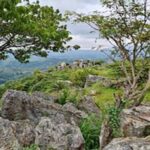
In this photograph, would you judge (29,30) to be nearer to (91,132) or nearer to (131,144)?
(91,132)

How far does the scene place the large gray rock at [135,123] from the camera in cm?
1457

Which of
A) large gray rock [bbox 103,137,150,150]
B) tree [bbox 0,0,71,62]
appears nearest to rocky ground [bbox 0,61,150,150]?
large gray rock [bbox 103,137,150,150]

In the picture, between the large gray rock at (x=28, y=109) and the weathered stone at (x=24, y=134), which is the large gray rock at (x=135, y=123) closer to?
the weathered stone at (x=24, y=134)

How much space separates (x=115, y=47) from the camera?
22.3 meters

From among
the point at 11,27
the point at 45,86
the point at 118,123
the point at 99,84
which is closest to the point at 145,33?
the point at 118,123

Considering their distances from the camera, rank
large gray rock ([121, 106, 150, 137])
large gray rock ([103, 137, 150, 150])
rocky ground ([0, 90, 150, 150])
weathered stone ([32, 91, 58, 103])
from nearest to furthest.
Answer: large gray rock ([103, 137, 150, 150]) < rocky ground ([0, 90, 150, 150]) < large gray rock ([121, 106, 150, 137]) < weathered stone ([32, 91, 58, 103])

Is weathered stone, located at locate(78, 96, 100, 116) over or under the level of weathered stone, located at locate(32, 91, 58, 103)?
under

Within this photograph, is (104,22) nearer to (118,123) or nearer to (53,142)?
(118,123)

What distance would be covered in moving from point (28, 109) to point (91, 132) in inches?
151

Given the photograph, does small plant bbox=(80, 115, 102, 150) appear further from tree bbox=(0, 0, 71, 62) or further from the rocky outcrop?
tree bbox=(0, 0, 71, 62)

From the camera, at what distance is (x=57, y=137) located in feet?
48.1

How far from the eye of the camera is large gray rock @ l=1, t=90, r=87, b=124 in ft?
62.3

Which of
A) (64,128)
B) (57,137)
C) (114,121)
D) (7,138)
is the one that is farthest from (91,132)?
(7,138)

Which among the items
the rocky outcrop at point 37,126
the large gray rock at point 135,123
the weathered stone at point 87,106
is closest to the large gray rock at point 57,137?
the rocky outcrop at point 37,126
